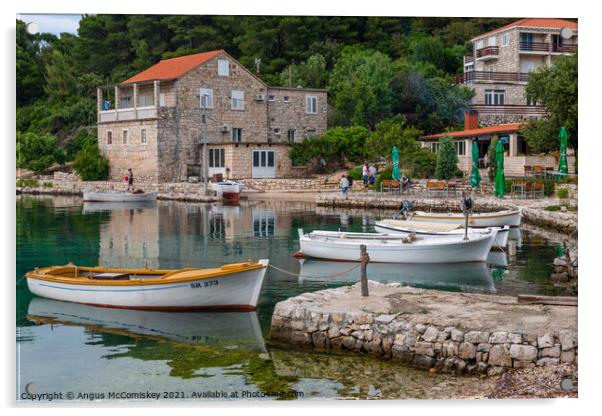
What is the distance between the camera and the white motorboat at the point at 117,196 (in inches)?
1329

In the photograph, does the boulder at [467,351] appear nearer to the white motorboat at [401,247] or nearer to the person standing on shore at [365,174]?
the white motorboat at [401,247]

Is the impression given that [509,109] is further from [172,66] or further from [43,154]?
[43,154]

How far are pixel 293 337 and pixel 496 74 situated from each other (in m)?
16.8

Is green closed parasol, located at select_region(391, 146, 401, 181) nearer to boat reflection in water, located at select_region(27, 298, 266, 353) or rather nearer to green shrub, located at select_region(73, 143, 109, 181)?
green shrub, located at select_region(73, 143, 109, 181)

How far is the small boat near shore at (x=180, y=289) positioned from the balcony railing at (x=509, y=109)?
907 inches

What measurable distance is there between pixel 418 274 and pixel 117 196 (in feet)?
65.0

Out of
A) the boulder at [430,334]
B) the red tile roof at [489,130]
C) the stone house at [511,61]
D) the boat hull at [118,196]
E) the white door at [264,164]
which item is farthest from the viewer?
the white door at [264,164]

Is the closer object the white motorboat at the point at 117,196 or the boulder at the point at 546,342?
the boulder at the point at 546,342

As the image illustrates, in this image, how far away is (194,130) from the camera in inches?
1586

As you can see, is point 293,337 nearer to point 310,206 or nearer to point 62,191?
point 310,206

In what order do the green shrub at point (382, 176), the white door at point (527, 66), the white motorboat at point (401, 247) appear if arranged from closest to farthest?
the white motorboat at point (401, 247) < the white door at point (527, 66) < the green shrub at point (382, 176)

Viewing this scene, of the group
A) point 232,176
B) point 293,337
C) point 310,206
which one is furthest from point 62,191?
point 293,337

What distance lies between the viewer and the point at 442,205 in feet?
96.7

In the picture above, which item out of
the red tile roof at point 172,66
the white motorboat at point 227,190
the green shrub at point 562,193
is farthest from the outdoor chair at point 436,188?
the red tile roof at point 172,66
